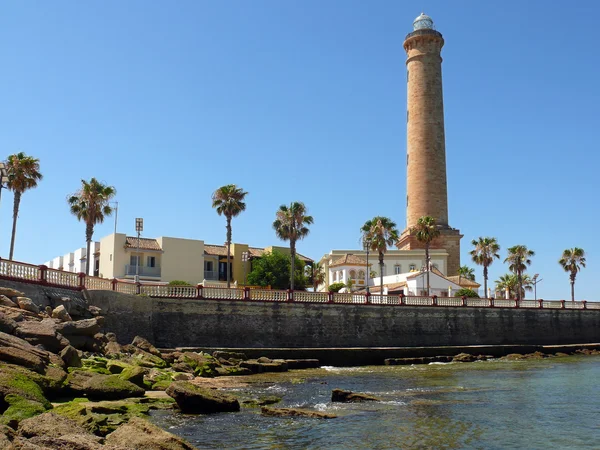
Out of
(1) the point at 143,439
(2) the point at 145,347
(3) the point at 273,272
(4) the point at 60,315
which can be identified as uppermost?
(3) the point at 273,272

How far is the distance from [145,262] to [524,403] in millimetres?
45688

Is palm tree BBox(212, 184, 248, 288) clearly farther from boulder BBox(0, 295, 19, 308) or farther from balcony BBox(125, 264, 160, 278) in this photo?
boulder BBox(0, 295, 19, 308)

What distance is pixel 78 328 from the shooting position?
23344 millimetres

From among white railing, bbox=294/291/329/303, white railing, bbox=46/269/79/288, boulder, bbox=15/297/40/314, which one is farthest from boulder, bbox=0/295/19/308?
white railing, bbox=294/291/329/303

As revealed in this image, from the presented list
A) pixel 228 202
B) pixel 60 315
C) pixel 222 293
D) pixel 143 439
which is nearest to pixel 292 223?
pixel 228 202

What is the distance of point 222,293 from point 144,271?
2502cm

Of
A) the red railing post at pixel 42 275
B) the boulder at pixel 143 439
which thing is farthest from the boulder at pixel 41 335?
the boulder at pixel 143 439

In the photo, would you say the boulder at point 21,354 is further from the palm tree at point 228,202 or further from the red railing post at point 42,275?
the palm tree at point 228,202

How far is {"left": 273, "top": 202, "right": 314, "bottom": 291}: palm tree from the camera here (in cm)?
5409

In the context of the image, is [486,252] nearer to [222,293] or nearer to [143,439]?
[222,293]

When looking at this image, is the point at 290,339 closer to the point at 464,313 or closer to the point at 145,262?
the point at 464,313

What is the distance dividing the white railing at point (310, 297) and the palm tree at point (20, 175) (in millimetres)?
18736

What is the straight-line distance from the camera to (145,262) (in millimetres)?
60031

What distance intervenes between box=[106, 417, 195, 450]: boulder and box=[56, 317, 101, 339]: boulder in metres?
12.2
